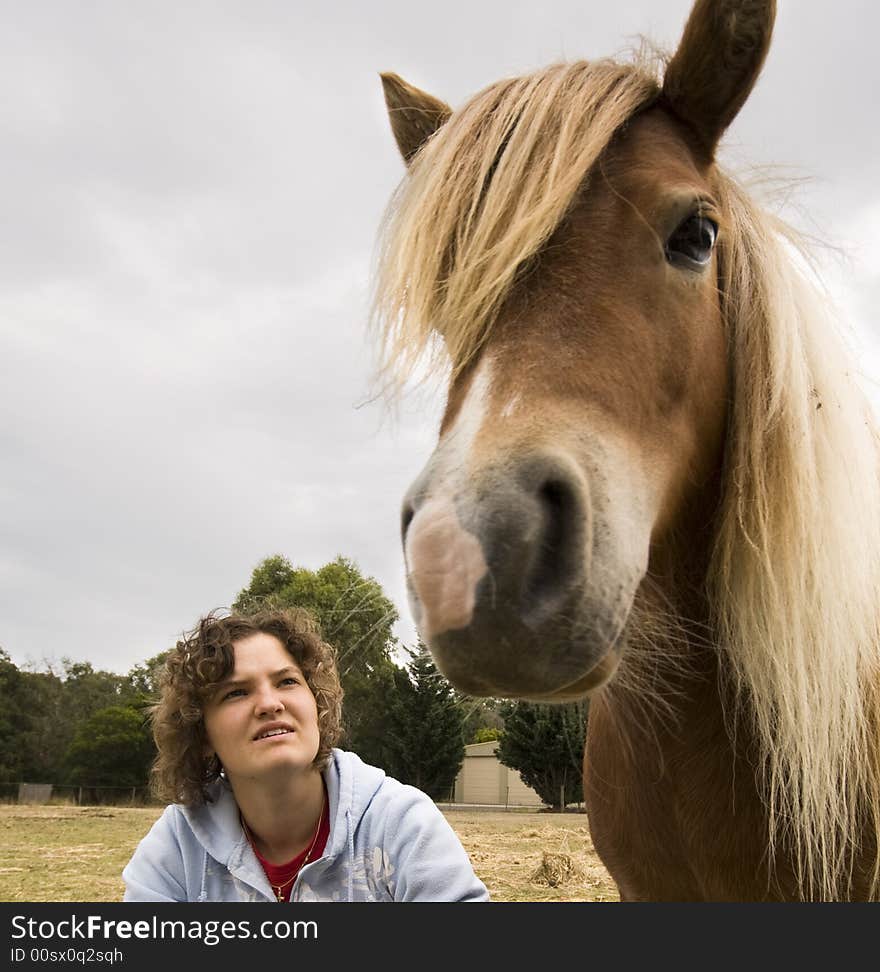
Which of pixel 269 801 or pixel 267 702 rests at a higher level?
pixel 267 702

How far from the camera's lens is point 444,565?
1.56 metres

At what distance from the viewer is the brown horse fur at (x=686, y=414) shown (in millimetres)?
1930

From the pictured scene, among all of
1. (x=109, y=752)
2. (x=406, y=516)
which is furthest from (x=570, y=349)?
(x=109, y=752)

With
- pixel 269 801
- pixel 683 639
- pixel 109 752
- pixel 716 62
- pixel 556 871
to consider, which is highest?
pixel 716 62

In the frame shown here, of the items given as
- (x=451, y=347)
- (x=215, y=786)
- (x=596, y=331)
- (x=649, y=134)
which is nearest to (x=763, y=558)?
(x=596, y=331)

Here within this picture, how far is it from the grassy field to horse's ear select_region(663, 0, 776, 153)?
8579 mm

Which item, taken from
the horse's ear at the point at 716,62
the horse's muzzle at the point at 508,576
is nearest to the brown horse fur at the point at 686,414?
the horse's ear at the point at 716,62

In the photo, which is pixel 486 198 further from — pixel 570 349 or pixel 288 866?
pixel 288 866

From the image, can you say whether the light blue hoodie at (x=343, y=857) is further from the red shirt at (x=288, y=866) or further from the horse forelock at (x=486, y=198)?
the horse forelock at (x=486, y=198)

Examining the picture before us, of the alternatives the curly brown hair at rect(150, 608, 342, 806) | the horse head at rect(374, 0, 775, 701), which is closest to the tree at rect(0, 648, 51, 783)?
the curly brown hair at rect(150, 608, 342, 806)

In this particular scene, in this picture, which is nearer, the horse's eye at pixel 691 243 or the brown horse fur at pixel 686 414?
the brown horse fur at pixel 686 414

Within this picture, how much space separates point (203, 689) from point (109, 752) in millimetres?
33229

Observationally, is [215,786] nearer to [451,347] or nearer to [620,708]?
[620,708]

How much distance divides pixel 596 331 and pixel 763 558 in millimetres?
766
